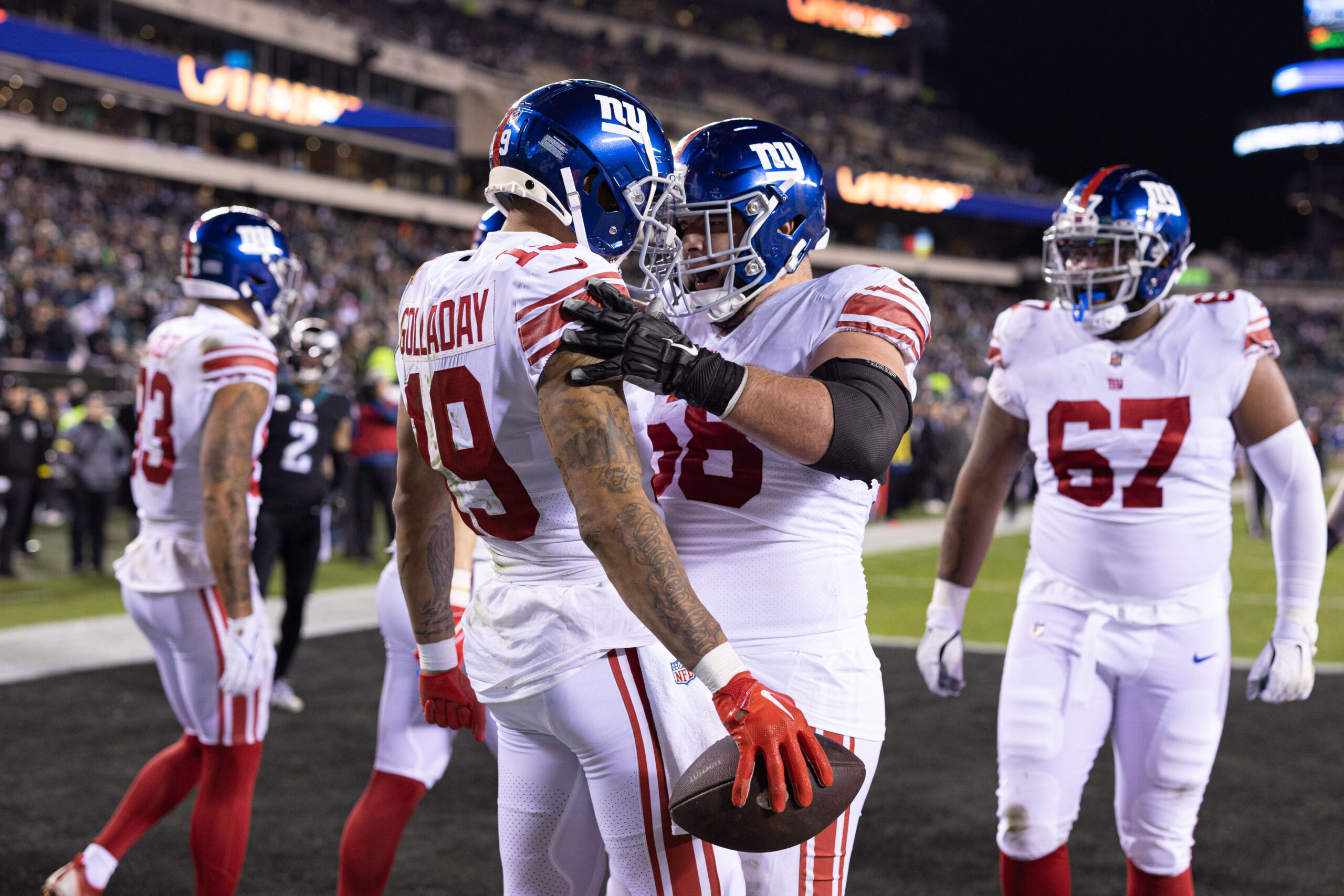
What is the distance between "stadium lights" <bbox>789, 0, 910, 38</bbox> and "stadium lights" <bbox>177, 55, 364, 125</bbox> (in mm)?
23564

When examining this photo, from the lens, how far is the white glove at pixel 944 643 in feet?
11.3

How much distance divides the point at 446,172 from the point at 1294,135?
48713 millimetres

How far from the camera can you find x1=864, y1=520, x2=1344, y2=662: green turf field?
8.60m

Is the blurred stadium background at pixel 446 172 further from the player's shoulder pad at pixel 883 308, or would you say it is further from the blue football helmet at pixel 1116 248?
the player's shoulder pad at pixel 883 308

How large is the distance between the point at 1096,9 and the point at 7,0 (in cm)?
5945

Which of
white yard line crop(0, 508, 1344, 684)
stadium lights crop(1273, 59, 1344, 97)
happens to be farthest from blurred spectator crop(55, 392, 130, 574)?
stadium lights crop(1273, 59, 1344, 97)

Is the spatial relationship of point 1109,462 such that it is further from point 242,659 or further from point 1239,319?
point 242,659

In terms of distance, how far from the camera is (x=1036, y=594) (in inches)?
129

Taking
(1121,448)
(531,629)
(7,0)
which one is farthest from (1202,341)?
(7,0)

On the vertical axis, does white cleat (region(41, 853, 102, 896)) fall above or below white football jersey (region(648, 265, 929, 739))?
below

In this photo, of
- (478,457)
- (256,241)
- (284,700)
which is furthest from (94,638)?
(478,457)

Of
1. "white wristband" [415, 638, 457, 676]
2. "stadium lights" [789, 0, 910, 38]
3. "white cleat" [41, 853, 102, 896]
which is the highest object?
"stadium lights" [789, 0, 910, 38]

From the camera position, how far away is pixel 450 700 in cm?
267

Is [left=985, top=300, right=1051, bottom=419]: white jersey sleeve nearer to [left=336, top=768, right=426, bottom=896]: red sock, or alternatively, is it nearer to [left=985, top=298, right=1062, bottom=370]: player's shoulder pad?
[left=985, top=298, right=1062, bottom=370]: player's shoulder pad
